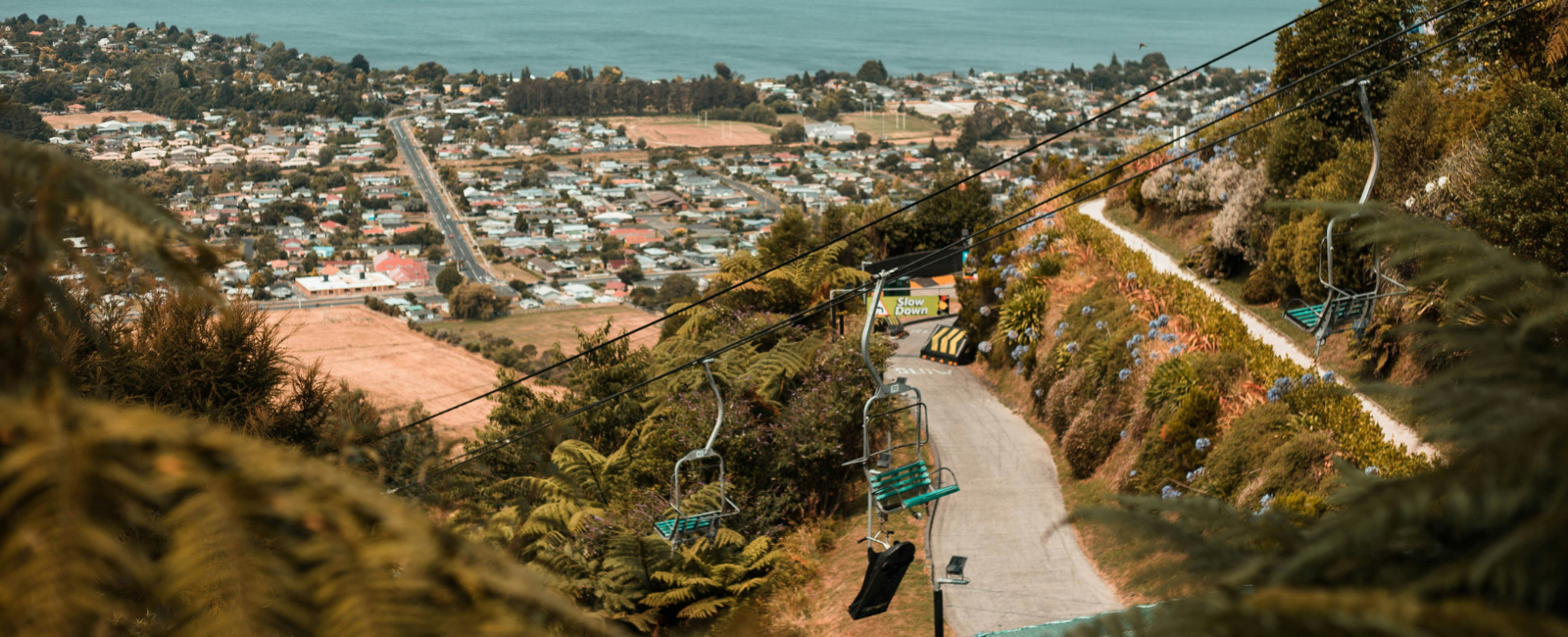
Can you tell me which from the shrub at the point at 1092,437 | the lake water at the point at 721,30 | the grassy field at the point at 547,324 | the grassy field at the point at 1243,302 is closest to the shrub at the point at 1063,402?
the shrub at the point at 1092,437

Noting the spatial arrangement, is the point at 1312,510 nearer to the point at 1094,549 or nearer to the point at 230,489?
the point at 1094,549

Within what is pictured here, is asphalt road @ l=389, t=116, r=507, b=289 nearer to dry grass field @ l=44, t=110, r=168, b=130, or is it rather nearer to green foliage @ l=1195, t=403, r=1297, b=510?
dry grass field @ l=44, t=110, r=168, b=130

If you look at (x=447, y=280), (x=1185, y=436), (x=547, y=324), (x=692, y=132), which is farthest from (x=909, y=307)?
(x=692, y=132)

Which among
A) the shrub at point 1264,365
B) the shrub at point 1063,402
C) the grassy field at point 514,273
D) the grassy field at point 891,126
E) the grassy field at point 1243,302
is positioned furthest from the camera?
the grassy field at point 891,126

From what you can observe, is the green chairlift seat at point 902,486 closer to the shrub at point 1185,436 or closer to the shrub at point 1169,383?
the shrub at point 1185,436

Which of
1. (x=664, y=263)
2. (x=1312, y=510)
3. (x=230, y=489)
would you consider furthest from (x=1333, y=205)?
(x=664, y=263)

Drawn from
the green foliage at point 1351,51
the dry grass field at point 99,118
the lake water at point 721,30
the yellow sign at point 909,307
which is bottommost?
the dry grass field at point 99,118

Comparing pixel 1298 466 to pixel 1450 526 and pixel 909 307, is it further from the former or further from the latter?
pixel 909 307
